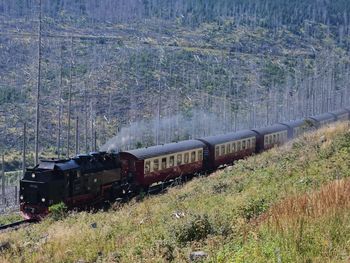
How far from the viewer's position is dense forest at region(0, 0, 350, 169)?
61.2 m

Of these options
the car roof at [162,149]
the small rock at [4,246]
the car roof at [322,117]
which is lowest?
the car roof at [322,117]

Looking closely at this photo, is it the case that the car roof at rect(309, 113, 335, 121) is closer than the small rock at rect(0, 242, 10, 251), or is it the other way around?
the small rock at rect(0, 242, 10, 251)

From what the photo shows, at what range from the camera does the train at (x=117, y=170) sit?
66.9 ft

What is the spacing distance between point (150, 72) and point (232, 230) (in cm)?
7591

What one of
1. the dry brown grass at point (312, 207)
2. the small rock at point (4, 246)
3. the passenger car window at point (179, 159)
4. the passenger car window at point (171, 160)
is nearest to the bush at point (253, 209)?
the dry brown grass at point (312, 207)

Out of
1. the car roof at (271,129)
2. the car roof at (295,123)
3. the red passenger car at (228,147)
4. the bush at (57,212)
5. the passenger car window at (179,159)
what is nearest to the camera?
the bush at (57,212)

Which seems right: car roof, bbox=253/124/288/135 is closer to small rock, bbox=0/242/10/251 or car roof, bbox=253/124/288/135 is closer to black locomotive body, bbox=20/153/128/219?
black locomotive body, bbox=20/153/128/219

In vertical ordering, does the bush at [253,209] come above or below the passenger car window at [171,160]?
above

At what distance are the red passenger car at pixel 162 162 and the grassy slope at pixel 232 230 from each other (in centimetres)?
858

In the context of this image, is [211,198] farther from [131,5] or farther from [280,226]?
[131,5]

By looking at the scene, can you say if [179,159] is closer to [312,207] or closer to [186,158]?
[186,158]

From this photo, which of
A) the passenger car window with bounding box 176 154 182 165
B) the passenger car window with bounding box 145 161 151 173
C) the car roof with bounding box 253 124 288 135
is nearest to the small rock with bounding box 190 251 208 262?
the passenger car window with bounding box 145 161 151 173

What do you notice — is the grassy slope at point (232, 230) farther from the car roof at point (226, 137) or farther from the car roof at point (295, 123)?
the car roof at point (295, 123)

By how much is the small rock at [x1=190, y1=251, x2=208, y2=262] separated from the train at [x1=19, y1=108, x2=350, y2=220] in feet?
42.4
